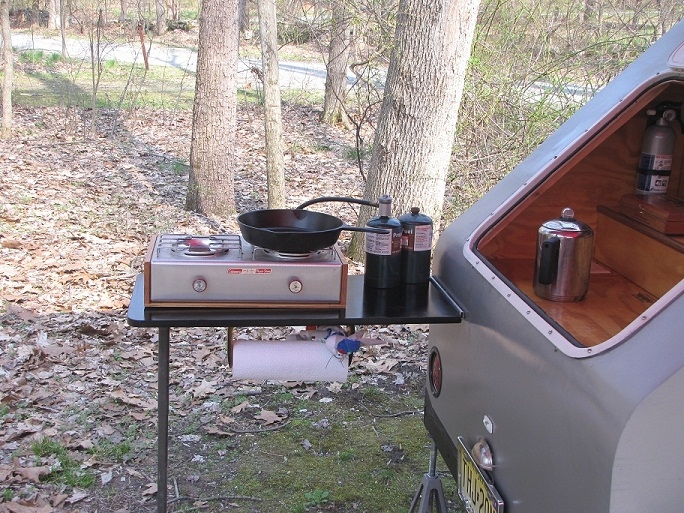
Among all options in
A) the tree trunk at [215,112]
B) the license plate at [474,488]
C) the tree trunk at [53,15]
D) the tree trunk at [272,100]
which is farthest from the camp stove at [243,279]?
the tree trunk at [53,15]

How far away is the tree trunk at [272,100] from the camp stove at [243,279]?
5.32 metres

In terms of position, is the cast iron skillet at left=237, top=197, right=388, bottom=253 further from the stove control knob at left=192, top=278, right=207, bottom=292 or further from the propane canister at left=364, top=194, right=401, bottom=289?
the stove control knob at left=192, top=278, right=207, bottom=292

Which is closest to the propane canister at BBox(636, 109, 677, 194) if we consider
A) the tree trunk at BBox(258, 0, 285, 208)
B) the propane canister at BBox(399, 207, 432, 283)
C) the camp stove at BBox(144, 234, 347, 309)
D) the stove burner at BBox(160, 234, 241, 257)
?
the propane canister at BBox(399, 207, 432, 283)

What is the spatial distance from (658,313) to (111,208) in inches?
300

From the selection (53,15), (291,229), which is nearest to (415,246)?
(291,229)

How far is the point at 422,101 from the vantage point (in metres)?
6.07

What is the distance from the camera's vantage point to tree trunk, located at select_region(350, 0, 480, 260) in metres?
5.94

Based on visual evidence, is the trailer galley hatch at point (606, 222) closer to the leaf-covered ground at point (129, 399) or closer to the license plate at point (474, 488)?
the license plate at point (474, 488)

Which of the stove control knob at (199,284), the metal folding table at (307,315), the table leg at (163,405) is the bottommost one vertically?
the table leg at (163,405)

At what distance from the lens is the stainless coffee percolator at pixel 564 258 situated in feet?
8.30

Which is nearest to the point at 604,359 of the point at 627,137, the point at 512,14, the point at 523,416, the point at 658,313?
the point at 658,313

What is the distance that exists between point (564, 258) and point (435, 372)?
A: 74 centimetres

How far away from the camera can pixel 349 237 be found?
7418 millimetres

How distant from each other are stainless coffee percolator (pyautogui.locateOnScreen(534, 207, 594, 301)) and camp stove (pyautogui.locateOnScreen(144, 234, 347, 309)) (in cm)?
67
